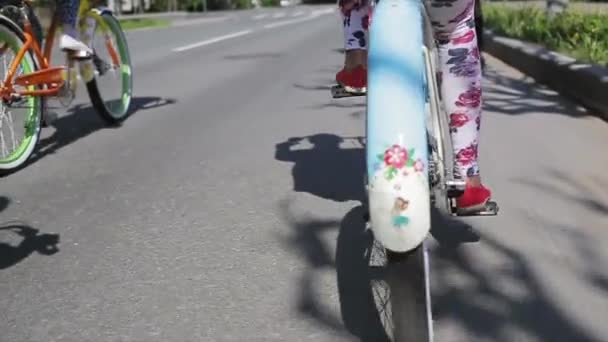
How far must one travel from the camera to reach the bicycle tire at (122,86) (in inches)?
231

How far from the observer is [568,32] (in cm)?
1005

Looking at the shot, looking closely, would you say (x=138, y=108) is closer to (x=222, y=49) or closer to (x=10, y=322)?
(x=10, y=322)

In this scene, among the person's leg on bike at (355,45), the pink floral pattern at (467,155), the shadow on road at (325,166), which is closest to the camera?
the pink floral pattern at (467,155)

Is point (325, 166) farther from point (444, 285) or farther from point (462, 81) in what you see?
point (462, 81)

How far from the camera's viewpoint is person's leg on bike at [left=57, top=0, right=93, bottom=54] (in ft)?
16.8

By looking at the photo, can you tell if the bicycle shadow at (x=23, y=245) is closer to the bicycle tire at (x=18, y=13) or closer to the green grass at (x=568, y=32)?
the bicycle tire at (x=18, y=13)

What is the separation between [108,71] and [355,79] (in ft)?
11.0

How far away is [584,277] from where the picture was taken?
302 centimetres

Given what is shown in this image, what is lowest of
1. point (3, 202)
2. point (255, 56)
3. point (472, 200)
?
point (255, 56)

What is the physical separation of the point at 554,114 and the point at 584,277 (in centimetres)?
376

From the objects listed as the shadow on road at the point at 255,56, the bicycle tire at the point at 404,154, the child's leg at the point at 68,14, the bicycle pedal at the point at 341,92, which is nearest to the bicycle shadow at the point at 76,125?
the child's leg at the point at 68,14

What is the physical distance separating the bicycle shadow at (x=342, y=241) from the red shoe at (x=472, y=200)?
0.37 m

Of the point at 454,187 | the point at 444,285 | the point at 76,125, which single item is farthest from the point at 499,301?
the point at 76,125

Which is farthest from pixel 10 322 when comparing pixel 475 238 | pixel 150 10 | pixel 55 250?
pixel 150 10
